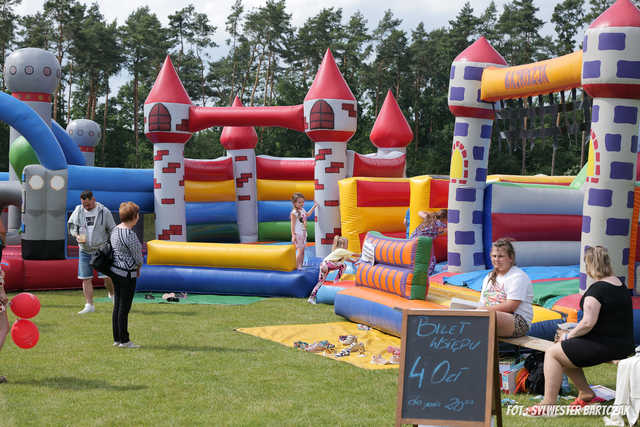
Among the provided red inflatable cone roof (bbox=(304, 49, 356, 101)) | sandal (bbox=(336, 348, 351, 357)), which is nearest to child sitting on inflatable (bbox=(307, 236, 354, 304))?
sandal (bbox=(336, 348, 351, 357))

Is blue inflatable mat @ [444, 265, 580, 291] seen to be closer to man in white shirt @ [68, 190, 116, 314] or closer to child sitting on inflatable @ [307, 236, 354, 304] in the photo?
child sitting on inflatable @ [307, 236, 354, 304]

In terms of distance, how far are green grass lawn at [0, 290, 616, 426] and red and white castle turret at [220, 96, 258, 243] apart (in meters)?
6.18

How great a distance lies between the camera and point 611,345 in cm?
442

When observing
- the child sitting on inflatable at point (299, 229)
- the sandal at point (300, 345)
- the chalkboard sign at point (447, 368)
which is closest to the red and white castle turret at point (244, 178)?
the child sitting on inflatable at point (299, 229)

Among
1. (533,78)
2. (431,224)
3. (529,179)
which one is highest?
(533,78)

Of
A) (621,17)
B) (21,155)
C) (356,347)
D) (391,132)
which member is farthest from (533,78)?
(21,155)

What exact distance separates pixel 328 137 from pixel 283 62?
95.7 ft

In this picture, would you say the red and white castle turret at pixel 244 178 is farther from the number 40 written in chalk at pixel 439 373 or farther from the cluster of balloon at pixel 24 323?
the number 40 written in chalk at pixel 439 373

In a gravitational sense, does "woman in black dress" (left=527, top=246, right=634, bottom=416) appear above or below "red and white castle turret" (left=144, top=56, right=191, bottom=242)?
below

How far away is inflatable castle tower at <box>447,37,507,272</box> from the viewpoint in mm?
8922

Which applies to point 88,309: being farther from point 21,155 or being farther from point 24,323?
point 21,155

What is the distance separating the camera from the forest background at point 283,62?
34.6 metres

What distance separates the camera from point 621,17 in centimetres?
648

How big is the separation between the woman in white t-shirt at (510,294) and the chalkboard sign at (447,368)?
2.85ft
